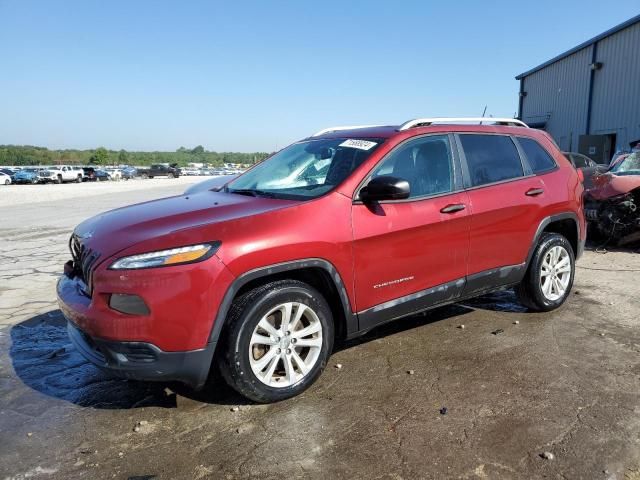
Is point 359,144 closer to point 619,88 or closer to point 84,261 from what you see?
point 84,261

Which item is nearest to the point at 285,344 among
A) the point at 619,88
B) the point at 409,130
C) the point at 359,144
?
the point at 359,144

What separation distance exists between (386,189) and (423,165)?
0.75m

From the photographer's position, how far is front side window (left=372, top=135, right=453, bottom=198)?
12.6ft

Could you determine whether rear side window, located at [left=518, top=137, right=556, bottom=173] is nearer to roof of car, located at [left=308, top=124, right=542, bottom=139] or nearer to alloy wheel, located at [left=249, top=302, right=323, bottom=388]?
roof of car, located at [left=308, top=124, right=542, bottom=139]

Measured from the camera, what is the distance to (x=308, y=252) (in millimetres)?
3240

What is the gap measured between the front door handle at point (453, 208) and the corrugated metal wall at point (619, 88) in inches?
756

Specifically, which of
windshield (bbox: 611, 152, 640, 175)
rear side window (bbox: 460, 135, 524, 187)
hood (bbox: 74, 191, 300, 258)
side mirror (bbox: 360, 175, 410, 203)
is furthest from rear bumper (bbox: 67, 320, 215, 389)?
windshield (bbox: 611, 152, 640, 175)

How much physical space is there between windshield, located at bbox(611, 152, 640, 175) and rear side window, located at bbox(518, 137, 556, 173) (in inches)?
162

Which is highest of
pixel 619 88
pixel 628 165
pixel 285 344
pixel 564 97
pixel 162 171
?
pixel 564 97

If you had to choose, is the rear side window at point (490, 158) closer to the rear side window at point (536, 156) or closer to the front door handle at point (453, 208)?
the rear side window at point (536, 156)

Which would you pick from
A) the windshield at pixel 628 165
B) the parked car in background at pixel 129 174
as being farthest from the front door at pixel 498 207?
the parked car in background at pixel 129 174

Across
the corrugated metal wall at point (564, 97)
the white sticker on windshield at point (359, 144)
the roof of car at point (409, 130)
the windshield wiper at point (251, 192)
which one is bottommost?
the windshield wiper at point (251, 192)

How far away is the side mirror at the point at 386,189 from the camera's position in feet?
11.2

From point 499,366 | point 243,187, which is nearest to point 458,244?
point 499,366
